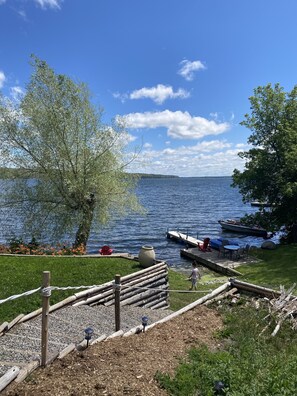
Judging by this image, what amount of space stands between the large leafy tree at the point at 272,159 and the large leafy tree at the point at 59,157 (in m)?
13.3

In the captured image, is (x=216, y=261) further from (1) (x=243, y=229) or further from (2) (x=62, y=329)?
(1) (x=243, y=229)

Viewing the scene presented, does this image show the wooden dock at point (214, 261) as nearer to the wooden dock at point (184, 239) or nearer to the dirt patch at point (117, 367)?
the wooden dock at point (184, 239)

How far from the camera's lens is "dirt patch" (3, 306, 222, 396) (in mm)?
5324

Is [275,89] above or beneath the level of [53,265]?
above

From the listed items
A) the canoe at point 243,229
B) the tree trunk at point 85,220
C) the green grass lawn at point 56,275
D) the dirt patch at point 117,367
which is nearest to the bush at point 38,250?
the green grass lawn at point 56,275

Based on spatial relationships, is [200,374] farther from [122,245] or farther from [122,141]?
[122,245]

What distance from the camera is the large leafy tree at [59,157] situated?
20.9 metres

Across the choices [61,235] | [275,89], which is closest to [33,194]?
[61,235]

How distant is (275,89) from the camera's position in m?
30.3

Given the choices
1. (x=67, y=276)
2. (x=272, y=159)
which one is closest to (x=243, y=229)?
(x=272, y=159)

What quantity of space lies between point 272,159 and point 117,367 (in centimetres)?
2704

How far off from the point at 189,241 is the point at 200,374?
30083mm

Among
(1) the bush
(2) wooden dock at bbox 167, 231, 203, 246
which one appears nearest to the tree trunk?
(1) the bush

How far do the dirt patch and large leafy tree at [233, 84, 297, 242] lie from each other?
22717mm
